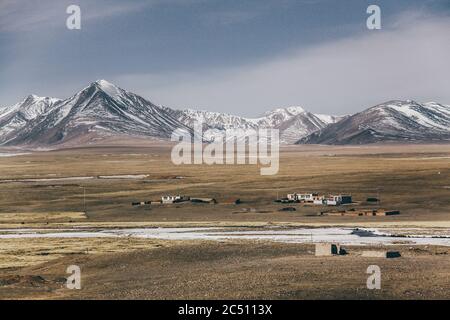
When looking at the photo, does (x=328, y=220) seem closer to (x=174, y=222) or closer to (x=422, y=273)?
(x=174, y=222)

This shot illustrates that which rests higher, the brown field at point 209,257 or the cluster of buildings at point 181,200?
the cluster of buildings at point 181,200

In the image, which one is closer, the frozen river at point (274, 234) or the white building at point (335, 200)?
the frozen river at point (274, 234)

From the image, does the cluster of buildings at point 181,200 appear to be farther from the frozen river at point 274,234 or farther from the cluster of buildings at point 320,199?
the frozen river at point 274,234

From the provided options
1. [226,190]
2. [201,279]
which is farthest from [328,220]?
[201,279]

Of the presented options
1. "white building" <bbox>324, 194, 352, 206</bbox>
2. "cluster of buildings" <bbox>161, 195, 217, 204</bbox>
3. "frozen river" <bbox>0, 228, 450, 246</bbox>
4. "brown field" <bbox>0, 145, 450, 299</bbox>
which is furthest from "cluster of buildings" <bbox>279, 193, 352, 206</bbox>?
"frozen river" <bbox>0, 228, 450, 246</bbox>

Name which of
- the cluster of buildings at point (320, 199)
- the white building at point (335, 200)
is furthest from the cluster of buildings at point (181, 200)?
the white building at point (335, 200)

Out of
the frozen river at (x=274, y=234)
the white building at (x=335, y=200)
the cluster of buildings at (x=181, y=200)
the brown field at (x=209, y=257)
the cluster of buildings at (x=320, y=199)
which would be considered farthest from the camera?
the cluster of buildings at (x=181, y=200)

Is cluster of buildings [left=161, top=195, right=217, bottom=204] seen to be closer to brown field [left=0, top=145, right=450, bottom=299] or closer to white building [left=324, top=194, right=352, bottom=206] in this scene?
brown field [left=0, top=145, right=450, bottom=299]

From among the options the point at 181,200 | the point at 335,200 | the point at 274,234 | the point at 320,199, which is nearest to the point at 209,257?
the point at 274,234

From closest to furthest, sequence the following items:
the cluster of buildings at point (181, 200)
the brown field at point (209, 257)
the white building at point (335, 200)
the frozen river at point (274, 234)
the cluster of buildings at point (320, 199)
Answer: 1. the brown field at point (209, 257)
2. the frozen river at point (274, 234)
3. the white building at point (335, 200)
4. the cluster of buildings at point (320, 199)
5. the cluster of buildings at point (181, 200)

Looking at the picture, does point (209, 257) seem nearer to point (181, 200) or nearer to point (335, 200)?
point (335, 200)
